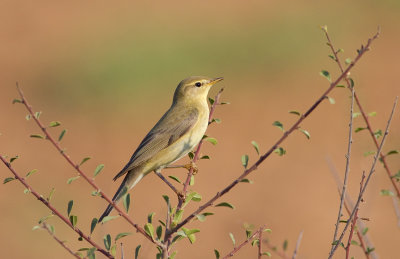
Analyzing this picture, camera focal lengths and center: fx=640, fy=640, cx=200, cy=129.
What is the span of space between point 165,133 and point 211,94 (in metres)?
7.22

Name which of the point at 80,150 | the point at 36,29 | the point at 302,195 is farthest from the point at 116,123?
the point at 36,29

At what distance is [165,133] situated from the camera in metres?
5.43

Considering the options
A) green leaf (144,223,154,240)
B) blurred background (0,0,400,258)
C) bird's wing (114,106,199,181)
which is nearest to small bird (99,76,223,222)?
bird's wing (114,106,199,181)

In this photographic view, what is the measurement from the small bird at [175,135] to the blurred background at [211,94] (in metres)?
2.04

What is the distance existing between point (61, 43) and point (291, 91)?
265 inches

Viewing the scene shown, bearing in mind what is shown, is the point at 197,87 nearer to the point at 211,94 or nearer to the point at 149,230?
the point at 149,230

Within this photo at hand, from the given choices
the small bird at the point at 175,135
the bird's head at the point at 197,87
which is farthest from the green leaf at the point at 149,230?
the bird's head at the point at 197,87

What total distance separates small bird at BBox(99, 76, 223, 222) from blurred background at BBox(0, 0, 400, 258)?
2.04 meters

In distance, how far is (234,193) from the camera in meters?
10.4

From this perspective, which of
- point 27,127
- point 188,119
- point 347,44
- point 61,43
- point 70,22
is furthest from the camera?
point 70,22

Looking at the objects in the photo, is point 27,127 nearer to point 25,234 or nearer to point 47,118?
point 47,118

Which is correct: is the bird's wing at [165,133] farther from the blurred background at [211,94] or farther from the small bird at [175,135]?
the blurred background at [211,94]

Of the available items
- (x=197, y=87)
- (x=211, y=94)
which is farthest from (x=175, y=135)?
(x=211, y=94)

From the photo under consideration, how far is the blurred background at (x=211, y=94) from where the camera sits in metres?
9.68
